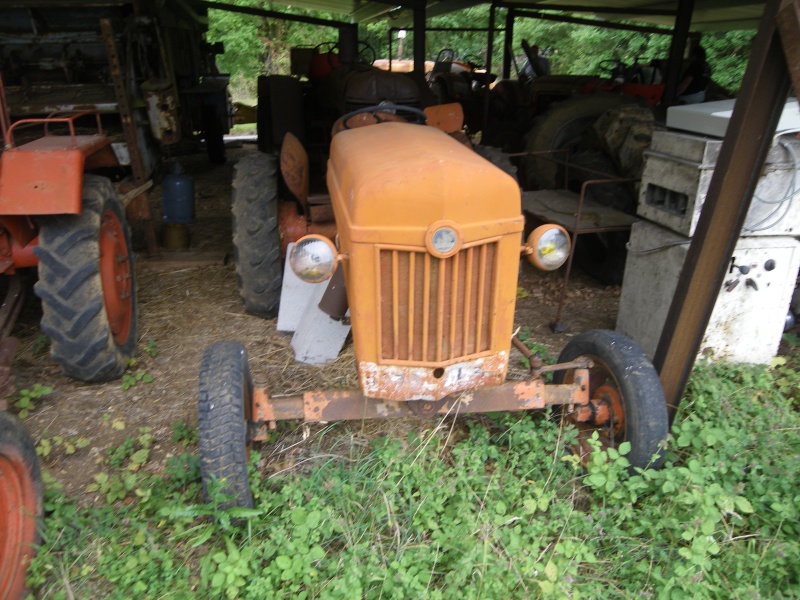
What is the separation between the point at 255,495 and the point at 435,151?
1.47 meters

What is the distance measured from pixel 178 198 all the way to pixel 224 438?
369 cm

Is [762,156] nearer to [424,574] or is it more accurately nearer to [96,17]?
[424,574]

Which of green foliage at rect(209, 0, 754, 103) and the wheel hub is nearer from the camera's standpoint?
the wheel hub

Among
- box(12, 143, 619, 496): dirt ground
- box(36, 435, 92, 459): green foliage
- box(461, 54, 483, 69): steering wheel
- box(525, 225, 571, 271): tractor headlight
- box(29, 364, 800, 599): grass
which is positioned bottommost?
box(12, 143, 619, 496): dirt ground

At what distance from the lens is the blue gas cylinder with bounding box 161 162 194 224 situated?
17.5 ft

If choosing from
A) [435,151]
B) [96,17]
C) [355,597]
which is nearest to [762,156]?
[435,151]

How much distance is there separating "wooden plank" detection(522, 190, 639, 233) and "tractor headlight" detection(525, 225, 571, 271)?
166cm

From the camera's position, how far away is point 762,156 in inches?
92.4

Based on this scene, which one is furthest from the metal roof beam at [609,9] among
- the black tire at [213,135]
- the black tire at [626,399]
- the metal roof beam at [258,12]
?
the black tire at [626,399]

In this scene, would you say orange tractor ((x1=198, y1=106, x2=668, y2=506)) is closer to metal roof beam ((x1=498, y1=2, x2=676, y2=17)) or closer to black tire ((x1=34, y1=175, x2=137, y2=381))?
black tire ((x1=34, y1=175, x2=137, y2=381))

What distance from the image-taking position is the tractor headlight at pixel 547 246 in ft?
7.57

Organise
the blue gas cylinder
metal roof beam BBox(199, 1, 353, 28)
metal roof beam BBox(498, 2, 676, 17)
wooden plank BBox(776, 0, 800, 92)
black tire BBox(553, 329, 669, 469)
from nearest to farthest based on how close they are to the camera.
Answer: wooden plank BBox(776, 0, 800, 92) < black tire BBox(553, 329, 669, 469) < the blue gas cylinder < metal roof beam BBox(199, 1, 353, 28) < metal roof beam BBox(498, 2, 676, 17)

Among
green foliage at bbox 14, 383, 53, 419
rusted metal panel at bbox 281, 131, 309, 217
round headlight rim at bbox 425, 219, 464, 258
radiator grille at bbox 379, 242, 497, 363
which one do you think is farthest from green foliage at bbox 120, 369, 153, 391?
round headlight rim at bbox 425, 219, 464, 258

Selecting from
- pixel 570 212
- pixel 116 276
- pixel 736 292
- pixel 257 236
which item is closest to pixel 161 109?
pixel 257 236
